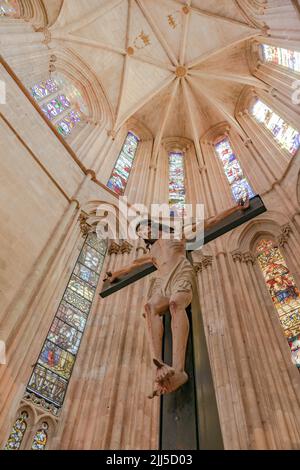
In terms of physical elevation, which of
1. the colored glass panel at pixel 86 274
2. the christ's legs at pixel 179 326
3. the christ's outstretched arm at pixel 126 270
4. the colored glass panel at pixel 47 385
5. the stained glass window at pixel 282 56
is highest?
the stained glass window at pixel 282 56

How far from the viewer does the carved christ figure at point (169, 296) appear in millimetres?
2486

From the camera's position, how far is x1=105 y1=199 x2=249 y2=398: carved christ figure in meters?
2.49

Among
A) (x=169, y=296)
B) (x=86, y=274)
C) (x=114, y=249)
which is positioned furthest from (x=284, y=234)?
(x=169, y=296)

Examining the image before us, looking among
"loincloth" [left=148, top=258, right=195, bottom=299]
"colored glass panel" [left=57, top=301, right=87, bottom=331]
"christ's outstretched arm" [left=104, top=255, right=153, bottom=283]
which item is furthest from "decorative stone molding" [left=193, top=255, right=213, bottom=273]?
"loincloth" [left=148, top=258, right=195, bottom=299]

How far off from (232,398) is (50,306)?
349cm

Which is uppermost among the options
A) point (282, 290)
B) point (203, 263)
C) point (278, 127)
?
point (278, 127)

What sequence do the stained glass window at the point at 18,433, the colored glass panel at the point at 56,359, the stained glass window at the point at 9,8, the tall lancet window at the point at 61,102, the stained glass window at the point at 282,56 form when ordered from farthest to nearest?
the tall lancet window at the point at 61,102 → the stained glass window at the point at 282,56 → the stained glass window at the point at 9,8 → the colored glass panel at the point at 56,359 → the stained glass window at the point at 18,433

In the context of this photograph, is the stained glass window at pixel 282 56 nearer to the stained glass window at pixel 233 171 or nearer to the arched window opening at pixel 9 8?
the stained glass window at pixel 233 171

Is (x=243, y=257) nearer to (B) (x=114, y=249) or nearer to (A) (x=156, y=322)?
(B) (x=114, y=249)

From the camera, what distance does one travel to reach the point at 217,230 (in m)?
3.75

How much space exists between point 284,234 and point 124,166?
6657 millimetres

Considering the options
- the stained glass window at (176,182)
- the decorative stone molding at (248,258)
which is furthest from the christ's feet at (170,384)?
the stained glass window at (176,182)

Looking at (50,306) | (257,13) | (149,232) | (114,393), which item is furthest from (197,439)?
(257,13)

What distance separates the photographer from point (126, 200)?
1095 centimetres
